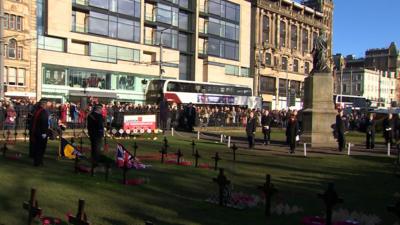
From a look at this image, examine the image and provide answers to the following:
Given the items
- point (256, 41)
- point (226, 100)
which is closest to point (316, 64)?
point (226, 100)

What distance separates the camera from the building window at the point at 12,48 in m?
59.2

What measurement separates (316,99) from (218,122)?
1860 cm

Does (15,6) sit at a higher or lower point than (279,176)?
higher

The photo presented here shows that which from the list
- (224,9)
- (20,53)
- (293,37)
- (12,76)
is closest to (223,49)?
(224,9)

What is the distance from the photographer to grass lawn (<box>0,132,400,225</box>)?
9.02 metres

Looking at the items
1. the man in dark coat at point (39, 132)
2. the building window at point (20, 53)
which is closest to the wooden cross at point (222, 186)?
the man in dark coat at point (39, 132)

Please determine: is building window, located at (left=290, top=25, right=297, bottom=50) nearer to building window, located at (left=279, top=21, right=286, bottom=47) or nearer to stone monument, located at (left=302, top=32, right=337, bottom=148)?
building window, located at (left=279, top=21, right=286, bottom=47)

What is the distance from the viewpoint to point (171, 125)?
3762 centimetres

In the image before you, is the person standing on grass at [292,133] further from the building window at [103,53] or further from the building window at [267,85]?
the building window at [267,85]

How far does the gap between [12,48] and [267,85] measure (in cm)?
5484

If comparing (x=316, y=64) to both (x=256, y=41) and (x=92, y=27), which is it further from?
(x=256, y=41)

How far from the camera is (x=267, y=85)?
102000mm

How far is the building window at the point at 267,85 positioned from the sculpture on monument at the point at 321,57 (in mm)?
72946

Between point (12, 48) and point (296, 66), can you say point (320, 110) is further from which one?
point (296, 66)
